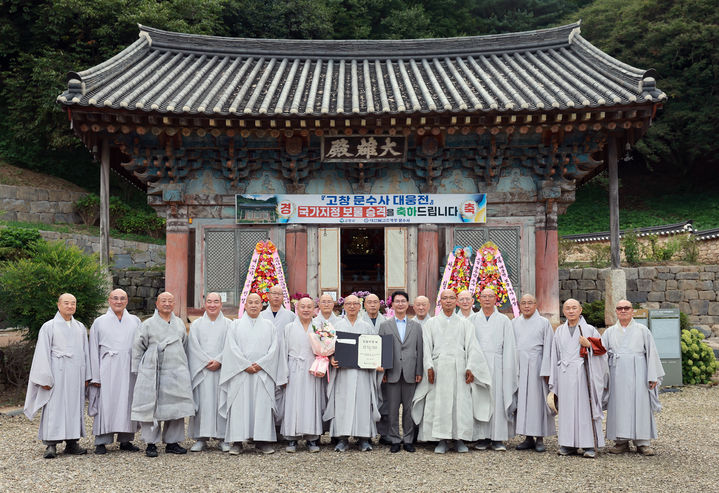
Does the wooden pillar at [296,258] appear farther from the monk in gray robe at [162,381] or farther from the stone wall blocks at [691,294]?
the stone wall blocks at [691,294]

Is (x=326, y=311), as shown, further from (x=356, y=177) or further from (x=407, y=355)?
(x=356, y=177)

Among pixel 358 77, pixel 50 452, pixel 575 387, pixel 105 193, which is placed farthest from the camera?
pixel 358 77

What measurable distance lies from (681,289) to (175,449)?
40.0ft

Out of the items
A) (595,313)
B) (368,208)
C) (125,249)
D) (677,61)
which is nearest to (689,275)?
(595,313)

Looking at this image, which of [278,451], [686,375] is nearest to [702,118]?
[686,375]

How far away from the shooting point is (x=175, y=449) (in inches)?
256

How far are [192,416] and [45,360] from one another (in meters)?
1.64

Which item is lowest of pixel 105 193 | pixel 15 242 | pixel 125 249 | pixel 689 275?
pixel 689 275

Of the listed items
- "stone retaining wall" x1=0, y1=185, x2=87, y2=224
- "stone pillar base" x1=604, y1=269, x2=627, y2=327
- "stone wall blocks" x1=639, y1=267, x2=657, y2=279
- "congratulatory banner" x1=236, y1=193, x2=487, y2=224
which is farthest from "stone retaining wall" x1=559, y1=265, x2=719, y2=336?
"stone retaining wall" x1=0, y1=185, x2=87, y2=224

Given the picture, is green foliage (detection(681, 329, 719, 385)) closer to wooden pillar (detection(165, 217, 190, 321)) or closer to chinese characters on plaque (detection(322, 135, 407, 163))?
chinese characters on plaque (detection(322, 135, 407, 163))

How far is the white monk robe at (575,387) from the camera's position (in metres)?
6.36

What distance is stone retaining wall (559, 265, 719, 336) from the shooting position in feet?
45.9

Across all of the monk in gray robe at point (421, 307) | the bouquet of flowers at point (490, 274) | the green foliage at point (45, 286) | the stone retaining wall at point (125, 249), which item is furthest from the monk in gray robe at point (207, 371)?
the stone retaining wall at point (125, 249)

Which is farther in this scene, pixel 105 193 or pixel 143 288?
pixel 143 288
